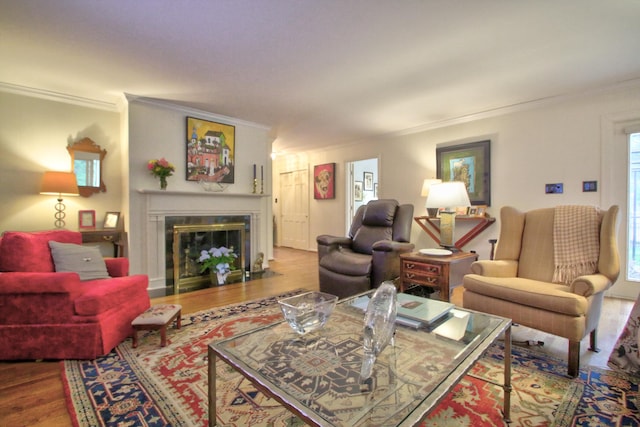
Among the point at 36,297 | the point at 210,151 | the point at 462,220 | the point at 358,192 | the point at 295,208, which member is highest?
the point at 210,151

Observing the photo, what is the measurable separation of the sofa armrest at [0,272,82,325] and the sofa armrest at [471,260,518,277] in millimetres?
2797

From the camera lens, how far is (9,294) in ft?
5.91

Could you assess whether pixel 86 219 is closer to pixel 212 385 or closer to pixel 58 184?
pixel 58 184

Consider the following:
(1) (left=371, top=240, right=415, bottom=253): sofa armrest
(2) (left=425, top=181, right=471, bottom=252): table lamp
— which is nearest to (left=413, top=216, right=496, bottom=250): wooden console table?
(2) (left=425, top=181, right=471, bottom=252): table lamp

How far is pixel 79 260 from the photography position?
2.25 meters

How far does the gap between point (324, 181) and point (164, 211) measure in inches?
131

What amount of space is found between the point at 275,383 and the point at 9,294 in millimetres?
1960

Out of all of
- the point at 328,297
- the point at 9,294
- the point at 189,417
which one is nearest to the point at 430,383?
the point at 328,297

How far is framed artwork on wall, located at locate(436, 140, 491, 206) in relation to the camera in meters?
3.95

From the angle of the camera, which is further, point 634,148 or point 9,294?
point 634,148

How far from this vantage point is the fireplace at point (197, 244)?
353 centimetres

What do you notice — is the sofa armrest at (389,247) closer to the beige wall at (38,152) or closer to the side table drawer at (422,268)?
the side table drawer at (422,268)

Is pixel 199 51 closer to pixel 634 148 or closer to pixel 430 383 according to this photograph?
pixel 430 383

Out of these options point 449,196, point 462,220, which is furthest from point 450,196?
point 462,220
